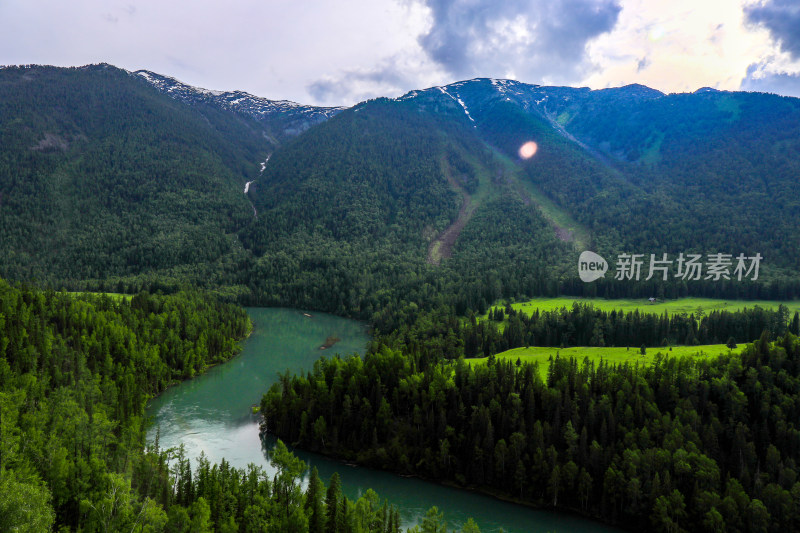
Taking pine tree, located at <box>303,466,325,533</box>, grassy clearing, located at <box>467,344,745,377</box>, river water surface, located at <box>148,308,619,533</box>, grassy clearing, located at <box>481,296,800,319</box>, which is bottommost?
river water surface, located at <box>148,308,619,533</box>

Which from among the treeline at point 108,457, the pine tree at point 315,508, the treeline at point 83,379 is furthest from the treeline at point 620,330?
the pine tree at point 315,508

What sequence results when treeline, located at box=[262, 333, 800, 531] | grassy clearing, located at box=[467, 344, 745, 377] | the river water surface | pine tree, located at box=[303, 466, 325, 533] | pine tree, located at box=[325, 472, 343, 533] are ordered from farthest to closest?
1. grassy clearing, located at box=[467, 344, 745, 377]
2. the river water surface
3. treeline, located at box=[262, 333, 800, 531]
4. pine tree, located at box=[325, 472, 343, 533]
5. pine tree, located at box=[303, 466, 325, 533]

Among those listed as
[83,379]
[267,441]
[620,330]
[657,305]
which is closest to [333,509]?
[267,441]

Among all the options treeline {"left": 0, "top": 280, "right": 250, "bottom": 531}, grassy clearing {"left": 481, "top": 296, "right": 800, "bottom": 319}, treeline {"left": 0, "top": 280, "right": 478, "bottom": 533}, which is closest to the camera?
treeline {"left": 0, "top": 280, "right": 478, "bottom": 533}

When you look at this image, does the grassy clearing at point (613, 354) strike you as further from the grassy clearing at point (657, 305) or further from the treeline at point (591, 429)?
the grassy clearing at point (657, 305)

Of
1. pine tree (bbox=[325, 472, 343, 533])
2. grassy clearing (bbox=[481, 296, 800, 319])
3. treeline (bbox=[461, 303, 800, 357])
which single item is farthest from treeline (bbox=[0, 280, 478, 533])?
grassy clearing (bbox=[481, 296, 800, 319])

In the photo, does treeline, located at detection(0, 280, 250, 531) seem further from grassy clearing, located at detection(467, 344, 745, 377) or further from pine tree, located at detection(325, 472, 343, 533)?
grassy clearing, located at detection(467, 344, 745, 377)
